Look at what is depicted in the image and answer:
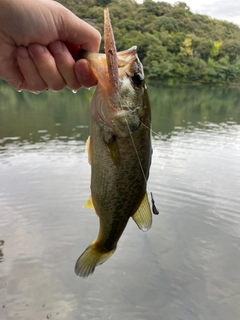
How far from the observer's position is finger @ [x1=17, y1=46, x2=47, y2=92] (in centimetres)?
207

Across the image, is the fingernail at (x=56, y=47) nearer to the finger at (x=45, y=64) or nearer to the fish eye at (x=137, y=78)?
the finger at (x=45, y=64)

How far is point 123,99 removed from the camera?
1.74 m

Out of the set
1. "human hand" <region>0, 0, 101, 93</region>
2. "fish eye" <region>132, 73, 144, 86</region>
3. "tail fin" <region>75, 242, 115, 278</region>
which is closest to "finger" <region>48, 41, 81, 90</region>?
"human hand" <region>0, 0, 101, 93</region>

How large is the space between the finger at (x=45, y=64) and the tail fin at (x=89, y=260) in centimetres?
102

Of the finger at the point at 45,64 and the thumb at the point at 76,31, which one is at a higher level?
the thumb at the point at 76,31

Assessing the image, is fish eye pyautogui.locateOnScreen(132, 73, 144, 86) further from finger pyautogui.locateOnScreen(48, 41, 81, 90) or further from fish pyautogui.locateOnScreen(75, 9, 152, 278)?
finger pyautogui.locateOnScreen(48, 41, 81, 90)

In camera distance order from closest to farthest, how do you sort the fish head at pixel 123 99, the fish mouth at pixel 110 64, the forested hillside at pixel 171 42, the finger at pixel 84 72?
the fish mouth at pixel 110 64 → the fish head at pixel 123 99 → the finger at pixel 84 72 → the forested hillside at pixel 171 42

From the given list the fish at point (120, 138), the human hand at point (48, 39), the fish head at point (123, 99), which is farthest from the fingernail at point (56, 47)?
the fish head at point (123, 99)

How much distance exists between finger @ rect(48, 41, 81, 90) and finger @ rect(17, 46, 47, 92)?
16cm

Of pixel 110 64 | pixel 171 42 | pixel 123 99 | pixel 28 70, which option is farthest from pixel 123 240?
pixel 171 42

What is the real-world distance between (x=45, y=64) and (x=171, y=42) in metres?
71.8

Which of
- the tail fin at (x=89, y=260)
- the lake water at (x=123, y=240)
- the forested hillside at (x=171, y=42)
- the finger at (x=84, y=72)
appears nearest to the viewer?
the finger at (x=84, y=72)

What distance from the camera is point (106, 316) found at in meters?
6.79

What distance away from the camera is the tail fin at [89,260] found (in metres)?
2.01
